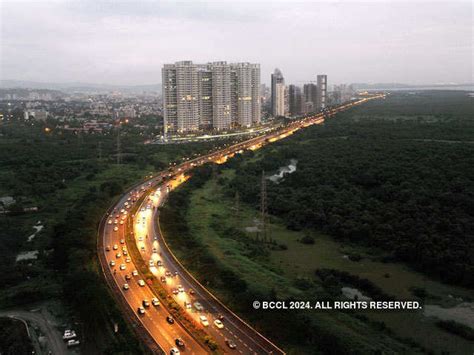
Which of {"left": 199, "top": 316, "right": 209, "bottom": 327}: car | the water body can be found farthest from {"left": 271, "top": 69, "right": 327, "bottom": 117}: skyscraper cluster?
{"left": 199, "top": 316, "right": 209, "bottom": 327}: car

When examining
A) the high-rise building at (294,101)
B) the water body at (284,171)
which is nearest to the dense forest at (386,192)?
the water body at (284,171)

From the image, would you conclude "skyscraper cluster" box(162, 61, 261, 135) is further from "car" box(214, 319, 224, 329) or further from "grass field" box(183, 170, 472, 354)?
"car" box(214, 319, 224, 329)

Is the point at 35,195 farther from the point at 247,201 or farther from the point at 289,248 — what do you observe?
the point at 289,248

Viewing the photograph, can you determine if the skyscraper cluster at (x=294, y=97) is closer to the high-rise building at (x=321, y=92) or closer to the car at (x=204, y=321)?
the high-rise building at (x=321, y=92)

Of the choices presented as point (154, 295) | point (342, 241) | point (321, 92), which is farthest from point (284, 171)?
point (321, 92)

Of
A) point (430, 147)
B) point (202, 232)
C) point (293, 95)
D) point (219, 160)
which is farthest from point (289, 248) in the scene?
point (293, 95)
